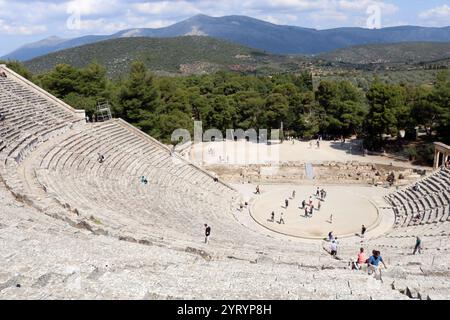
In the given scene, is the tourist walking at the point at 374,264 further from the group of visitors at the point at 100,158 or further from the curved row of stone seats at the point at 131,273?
the group of visitors at the point at 100,158

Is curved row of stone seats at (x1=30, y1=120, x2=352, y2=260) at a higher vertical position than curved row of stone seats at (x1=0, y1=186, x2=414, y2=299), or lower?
lower

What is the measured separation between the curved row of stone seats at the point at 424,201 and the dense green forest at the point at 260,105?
13.7m

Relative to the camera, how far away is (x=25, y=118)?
2186 cm

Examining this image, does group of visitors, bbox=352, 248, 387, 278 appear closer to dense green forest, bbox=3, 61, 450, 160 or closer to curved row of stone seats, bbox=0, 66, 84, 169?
curved row of stone seats, bbox=0, 66, 84, 169

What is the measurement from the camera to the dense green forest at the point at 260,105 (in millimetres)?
34625

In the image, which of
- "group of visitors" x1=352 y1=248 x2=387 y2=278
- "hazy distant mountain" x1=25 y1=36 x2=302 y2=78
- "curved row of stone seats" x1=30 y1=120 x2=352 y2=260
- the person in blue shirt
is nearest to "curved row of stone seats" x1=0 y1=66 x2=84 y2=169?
"curved row of stone seats" x1=30 y1=120 x2=352 y2=260

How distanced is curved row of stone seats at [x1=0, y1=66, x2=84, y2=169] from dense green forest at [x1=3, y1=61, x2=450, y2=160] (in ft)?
23.0

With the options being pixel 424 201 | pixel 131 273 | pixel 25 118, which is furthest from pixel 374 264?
pixel 25 118

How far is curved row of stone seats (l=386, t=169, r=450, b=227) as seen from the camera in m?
20.1

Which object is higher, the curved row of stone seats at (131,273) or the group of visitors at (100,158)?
the curved row of stone seats at (131,273)

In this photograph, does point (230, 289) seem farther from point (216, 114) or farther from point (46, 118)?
point (216, 114)

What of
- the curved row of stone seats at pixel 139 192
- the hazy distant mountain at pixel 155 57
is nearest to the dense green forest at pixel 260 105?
the curved row of stone seats at pixel 139 192

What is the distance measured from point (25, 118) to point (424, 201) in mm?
23305

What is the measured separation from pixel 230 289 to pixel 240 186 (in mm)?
21278
